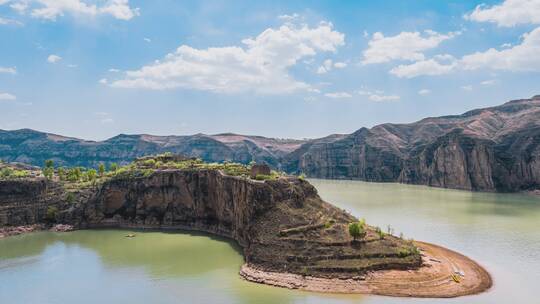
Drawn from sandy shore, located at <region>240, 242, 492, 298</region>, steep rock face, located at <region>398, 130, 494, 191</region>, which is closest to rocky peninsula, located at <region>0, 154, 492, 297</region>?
sandy shore, located at <region>240, 242, 492, 298</region>

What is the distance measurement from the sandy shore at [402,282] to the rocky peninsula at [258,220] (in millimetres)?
113

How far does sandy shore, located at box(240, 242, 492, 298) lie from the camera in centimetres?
4541

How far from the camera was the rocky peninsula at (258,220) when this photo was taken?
48375 millimetres

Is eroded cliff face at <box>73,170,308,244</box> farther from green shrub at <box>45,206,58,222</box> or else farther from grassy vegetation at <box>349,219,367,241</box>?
grassy vegetation at <box>349,219,367,241</box>

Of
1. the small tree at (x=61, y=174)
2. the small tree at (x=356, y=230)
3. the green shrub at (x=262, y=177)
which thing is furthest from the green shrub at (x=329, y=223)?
the small tree at (x=61, y=174)

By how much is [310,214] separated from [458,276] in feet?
66.1

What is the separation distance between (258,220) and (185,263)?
11.8 meters

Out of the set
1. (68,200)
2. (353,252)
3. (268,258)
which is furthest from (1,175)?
(353,252)

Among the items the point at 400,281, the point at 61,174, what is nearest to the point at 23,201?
the point at 61,174

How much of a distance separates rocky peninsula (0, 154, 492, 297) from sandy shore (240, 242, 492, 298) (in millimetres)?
113

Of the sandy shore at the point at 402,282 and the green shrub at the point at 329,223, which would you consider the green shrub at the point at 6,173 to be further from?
the green shrub at the point at 329,223

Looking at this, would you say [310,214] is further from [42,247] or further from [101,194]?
[101,194]

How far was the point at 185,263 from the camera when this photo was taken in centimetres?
5838

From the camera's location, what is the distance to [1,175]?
9356 cm
